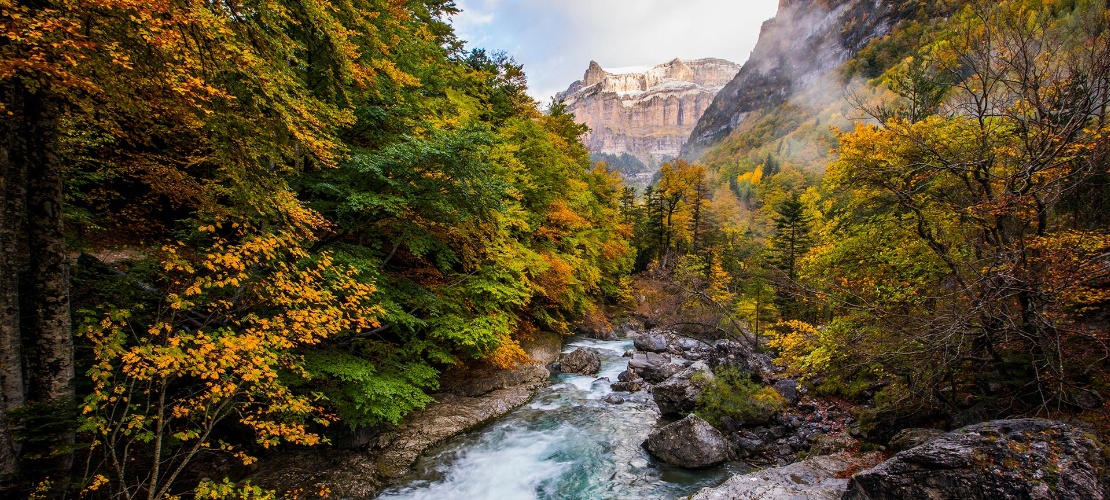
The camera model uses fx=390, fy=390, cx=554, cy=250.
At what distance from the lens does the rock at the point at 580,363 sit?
53.0 feet

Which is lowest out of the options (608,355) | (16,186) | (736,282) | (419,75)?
(608,355)

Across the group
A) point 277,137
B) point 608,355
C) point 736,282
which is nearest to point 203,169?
point 277,137

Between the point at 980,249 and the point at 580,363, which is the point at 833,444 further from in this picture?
the point at 580,363

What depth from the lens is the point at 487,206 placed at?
8641 mm

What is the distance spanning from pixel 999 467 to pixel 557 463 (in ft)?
24.6

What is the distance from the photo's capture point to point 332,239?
29.2 ft

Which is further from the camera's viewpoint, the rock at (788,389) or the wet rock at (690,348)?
the wet rock at (690,348)

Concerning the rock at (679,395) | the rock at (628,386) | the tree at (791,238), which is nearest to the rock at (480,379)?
the rock at (628,386)

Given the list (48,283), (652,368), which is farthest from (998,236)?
(48,283)

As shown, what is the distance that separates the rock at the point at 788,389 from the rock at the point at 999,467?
6529mm

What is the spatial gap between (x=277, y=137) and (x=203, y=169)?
491 centimetres

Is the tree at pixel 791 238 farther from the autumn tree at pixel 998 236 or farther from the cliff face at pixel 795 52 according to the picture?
the cliff face at pixel 795 52

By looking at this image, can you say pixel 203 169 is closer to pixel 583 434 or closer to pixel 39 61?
pixel 39 61

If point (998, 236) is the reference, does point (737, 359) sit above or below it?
below
